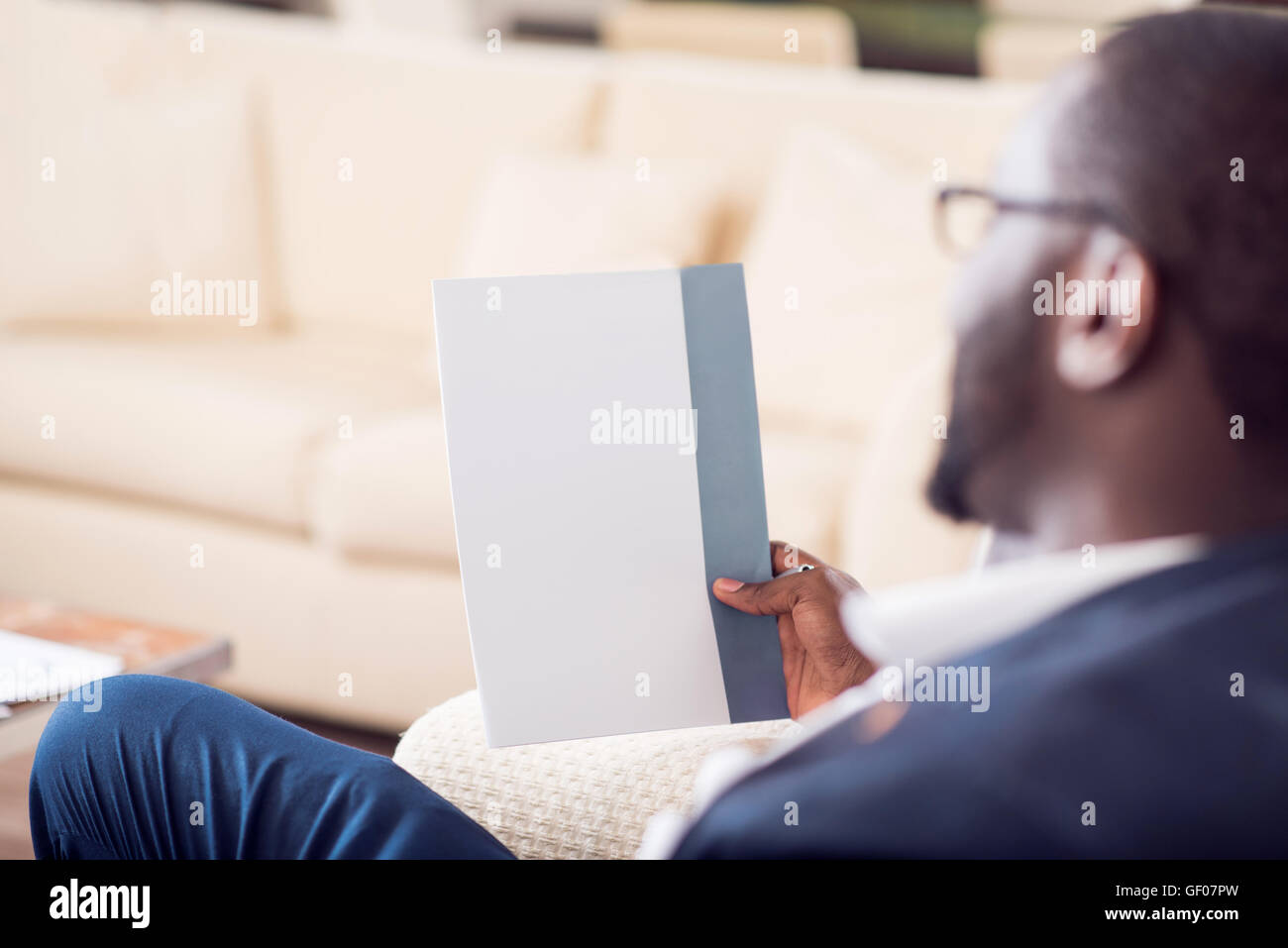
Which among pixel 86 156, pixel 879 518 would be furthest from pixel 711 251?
pixel 86 156

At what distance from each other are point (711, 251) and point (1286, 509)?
166 centimetres

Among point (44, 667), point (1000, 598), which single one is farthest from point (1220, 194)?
point (44, 667)

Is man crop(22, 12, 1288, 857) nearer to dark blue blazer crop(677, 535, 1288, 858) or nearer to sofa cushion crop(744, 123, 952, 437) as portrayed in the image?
dark blue blazer crop(677, 535, 1288, 858)

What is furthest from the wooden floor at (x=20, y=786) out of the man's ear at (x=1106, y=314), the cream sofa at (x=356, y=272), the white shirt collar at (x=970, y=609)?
the man's ear at (x=1106, y=314)

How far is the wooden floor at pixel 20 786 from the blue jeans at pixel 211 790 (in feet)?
1.85

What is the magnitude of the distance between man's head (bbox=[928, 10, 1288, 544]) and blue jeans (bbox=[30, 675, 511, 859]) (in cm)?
40

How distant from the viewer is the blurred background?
5.71 ft

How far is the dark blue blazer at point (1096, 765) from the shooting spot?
42 cm

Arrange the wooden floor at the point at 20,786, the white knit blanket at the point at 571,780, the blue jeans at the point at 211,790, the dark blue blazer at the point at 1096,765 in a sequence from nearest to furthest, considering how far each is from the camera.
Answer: the dark blue blazer at the point at 1096,765 < the blue jeans at the point at 211,790 < the white knit blanket at the point at 571,780 < the wooden floor at the point at 20,786

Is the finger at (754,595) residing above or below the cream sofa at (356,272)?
below

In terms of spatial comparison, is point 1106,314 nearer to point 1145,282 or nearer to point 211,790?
point 1145,282

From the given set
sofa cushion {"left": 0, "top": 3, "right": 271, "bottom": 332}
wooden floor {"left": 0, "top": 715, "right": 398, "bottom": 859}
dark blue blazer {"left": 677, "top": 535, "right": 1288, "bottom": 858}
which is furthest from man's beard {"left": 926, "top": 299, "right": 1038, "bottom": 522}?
sofa cushion {"left": 0, "top": 3, "right": 271, "bottom": 332}

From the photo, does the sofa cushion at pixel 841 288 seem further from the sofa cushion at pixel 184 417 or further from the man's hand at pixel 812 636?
the man's hand at pixel 812 636
